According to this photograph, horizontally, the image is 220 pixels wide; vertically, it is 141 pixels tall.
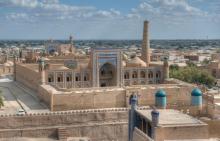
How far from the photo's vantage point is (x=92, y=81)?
3816 centimetres

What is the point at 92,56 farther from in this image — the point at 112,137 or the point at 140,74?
the point at 112,137

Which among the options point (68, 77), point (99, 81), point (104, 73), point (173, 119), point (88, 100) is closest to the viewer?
point (173, 119)

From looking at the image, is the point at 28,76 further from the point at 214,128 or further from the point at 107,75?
the point at 214,128

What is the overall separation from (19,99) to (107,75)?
9.01 m

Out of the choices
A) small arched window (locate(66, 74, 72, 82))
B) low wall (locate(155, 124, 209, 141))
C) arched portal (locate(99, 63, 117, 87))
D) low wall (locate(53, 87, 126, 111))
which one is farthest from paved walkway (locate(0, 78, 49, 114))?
low wall (locate(155, 124, 209, 141))

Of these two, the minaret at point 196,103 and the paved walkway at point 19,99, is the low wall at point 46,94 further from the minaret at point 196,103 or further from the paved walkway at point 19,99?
the minaret at point 196,103

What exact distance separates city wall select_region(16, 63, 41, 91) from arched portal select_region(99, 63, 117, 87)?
5.94 metres

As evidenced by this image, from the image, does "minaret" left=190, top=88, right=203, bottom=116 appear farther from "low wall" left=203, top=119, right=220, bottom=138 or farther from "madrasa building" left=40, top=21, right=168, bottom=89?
"low wall" left=203, top=119, right=220, bottom=138

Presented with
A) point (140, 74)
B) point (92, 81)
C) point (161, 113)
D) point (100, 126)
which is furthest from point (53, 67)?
point (161, 113)

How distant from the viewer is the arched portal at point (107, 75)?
3912 cm

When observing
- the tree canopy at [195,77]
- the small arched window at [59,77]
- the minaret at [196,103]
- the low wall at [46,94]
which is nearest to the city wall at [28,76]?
the small arched window at [59,77]

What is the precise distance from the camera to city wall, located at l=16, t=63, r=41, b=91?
1475 inches

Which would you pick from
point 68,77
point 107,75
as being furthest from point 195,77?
point 68,77

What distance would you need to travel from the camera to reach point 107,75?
130ft
